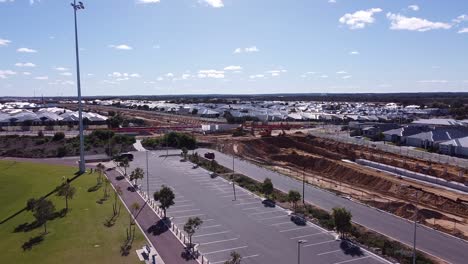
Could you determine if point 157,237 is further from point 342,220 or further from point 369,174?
point 369,174

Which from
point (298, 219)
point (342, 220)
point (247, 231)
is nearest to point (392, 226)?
point (342, 220)

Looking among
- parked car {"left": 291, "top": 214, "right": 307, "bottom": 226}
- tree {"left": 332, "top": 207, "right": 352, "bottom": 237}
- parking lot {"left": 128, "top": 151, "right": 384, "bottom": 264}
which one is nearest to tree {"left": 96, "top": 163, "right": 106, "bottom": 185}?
parking lot {"left": 128, "top": 151, "right": 384, "bottom": 264}

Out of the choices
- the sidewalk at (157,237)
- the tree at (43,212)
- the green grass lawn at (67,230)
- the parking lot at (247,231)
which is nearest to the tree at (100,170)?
the green grass lawn at (67,230)

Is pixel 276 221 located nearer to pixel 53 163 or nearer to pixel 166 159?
pixel 166 159

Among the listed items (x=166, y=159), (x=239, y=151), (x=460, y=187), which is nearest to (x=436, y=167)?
(x=460, y=187)

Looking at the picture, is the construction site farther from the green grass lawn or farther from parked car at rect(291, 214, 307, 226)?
the green grass lawn

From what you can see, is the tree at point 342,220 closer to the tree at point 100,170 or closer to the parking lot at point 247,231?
the parking lot at point 247,231
